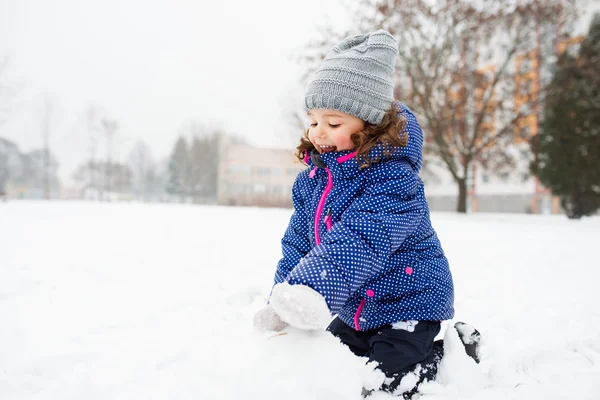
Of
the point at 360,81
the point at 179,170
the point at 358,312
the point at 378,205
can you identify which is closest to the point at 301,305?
the point at 378,205

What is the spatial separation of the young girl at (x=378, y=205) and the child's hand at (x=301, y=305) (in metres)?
0.22

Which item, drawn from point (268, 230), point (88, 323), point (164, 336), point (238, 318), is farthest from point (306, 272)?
point (268, 230)

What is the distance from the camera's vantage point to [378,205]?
4.87ft

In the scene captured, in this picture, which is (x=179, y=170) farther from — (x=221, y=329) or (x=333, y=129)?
(x=333, y=129)

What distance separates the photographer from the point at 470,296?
351 cm

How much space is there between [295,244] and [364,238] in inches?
21.3

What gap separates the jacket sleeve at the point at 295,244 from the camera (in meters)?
1.82

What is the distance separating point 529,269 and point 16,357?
4.78 m

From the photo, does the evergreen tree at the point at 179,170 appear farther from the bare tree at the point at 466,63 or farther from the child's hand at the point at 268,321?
the child's hand at the point at 268,321

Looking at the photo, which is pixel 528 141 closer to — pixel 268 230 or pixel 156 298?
pixel 268 230

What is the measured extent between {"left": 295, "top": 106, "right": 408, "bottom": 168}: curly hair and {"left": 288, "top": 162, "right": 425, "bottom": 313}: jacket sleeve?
0.28ft

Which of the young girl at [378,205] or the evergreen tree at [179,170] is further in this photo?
the evergreen tree at [179,170]

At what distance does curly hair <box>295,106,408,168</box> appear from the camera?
1612 mm

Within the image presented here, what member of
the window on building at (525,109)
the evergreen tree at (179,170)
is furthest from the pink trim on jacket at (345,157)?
the evergreen tree at (179,170)
